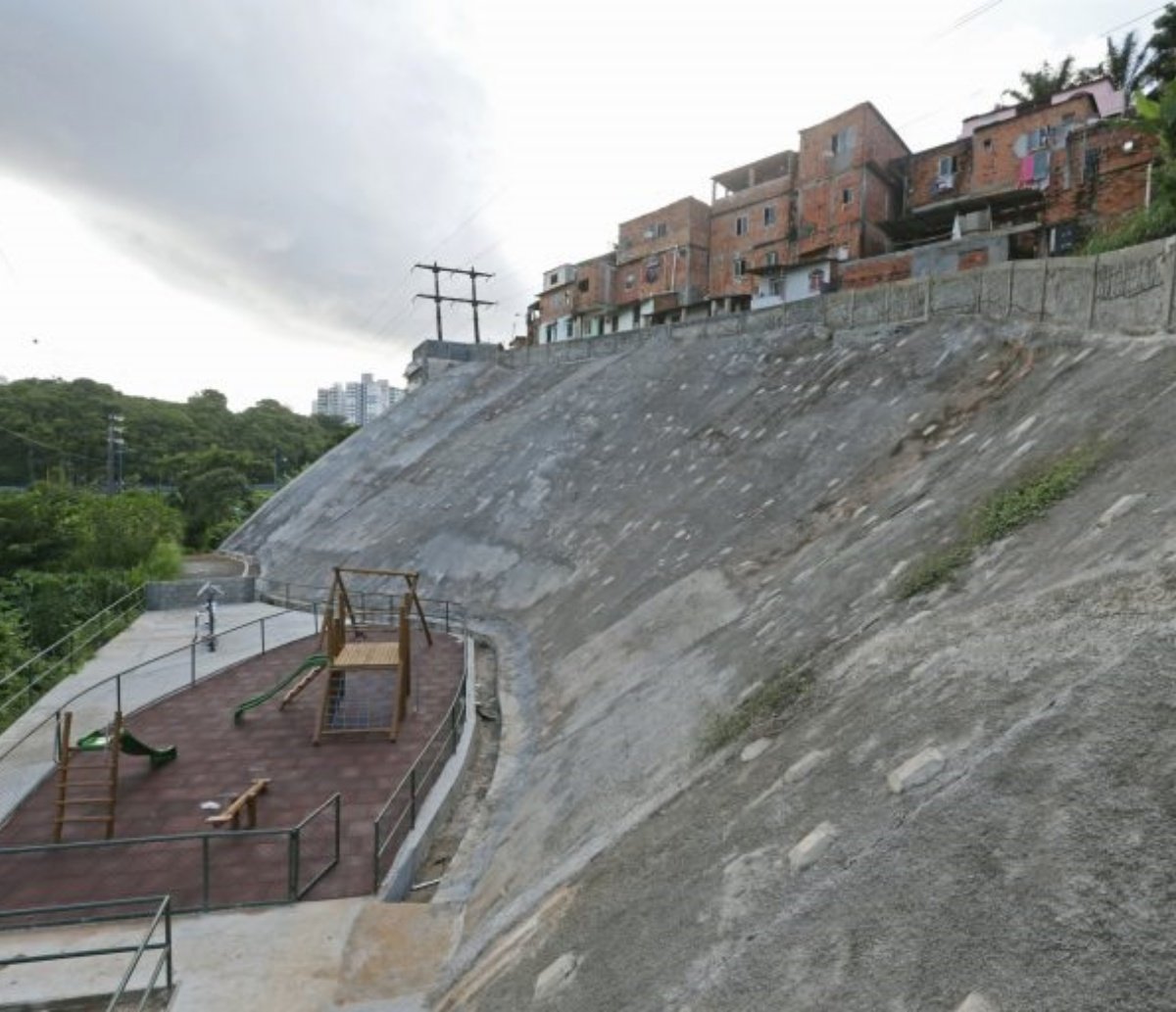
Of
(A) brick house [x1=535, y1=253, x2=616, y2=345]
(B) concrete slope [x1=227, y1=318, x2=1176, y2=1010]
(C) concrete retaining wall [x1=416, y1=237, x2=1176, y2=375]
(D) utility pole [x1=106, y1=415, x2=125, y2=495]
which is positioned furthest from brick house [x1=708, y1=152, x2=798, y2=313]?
(D) utility pole [x1=106, y1=415, x2=125, y2=495]

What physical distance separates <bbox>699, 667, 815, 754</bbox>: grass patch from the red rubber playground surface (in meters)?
4.75

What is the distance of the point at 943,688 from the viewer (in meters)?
4.94

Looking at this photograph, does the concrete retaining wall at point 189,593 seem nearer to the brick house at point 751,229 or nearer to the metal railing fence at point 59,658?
Result: the metal railing fence at point 59,658

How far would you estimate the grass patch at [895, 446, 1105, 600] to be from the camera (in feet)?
23.5

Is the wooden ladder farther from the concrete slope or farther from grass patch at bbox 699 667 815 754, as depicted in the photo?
grass patch at bbox 699 667 815 754

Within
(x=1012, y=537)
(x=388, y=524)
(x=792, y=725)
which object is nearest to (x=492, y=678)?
(x=792, y=725)

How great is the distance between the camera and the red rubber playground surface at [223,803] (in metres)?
8.56

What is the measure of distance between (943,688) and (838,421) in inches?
534

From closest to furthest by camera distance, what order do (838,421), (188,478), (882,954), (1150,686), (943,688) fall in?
(882,954)
(1150,686)
(943,688)
(838,421)
(188,478)

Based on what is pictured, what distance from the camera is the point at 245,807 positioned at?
33.3 ft

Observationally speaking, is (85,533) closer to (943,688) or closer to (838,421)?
(838,421)

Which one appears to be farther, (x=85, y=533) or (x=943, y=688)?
(x=85, y=533)

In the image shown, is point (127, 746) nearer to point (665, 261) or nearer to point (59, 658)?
point (59, 658)

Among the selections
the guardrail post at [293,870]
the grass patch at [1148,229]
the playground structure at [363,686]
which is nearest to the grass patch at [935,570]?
the guardrail post at [293,870]
